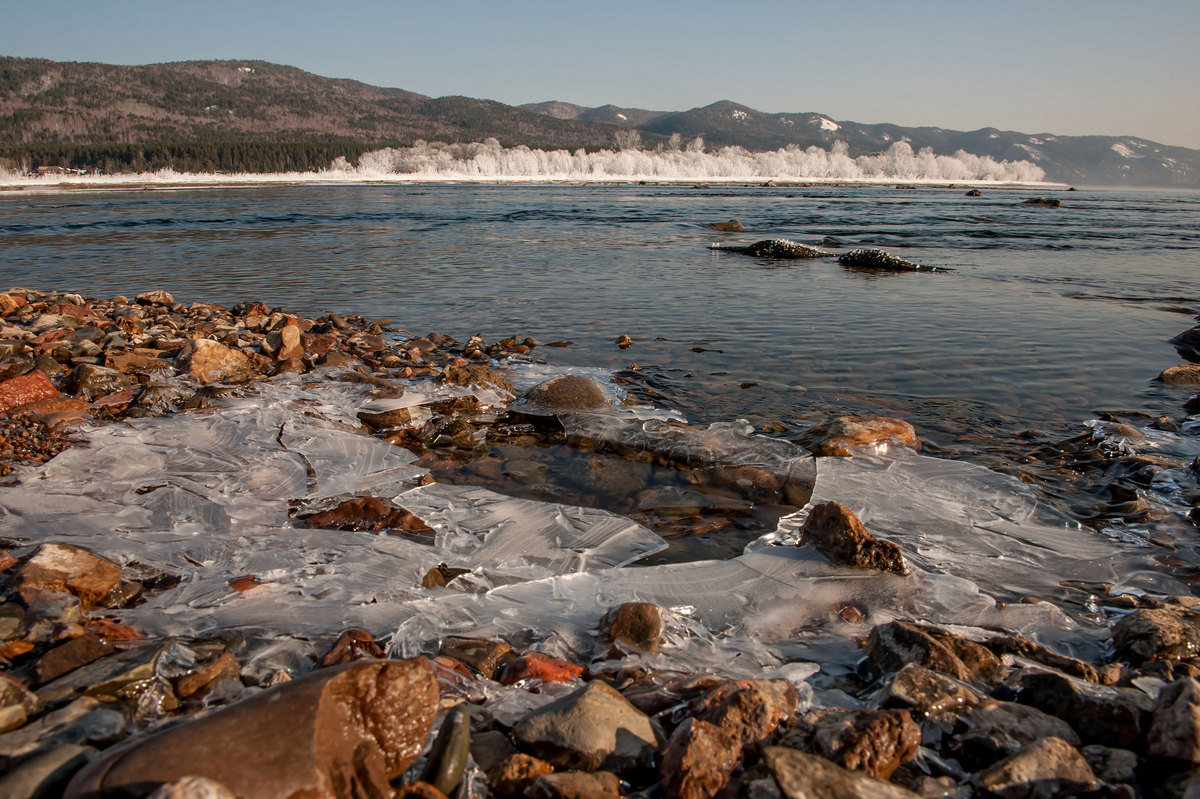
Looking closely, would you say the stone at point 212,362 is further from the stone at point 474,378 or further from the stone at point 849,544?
the stone at point 849,544

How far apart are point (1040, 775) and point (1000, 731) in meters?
0.20

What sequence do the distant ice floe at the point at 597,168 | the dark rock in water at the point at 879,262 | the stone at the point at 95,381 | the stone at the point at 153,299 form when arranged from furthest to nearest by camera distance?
1. the distant ice floe at the point at 597,168
2. the dark rock in water at the point at 879,262
3. the stone at the point at 153,299
4. the stone at the point at 95,381

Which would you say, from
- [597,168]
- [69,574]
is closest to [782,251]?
[69,574]

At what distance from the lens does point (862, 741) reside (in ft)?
5.90

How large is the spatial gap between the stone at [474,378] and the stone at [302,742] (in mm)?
3787

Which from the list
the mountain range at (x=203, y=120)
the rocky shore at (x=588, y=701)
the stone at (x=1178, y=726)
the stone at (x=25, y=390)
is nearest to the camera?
the rocky shore at (x=588, y=701)

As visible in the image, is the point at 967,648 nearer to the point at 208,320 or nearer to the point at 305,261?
the point at 208,320

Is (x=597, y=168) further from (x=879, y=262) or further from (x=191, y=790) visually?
(x=191, y=790)

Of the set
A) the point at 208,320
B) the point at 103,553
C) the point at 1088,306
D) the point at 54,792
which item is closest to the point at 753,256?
the point at 1088,306

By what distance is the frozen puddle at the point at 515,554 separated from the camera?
266 cm

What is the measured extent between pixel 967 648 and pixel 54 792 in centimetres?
267

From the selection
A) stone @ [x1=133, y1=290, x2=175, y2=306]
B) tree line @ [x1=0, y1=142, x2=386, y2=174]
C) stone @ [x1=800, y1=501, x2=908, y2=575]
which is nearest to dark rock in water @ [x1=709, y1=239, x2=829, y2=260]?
stone @ [x1=133, y1=290, x2=175, y2=306]

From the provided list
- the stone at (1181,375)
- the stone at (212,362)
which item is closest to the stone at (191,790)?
the stone at (212,362)

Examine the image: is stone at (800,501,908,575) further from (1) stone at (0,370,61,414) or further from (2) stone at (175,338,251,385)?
(1) stone at (0,370,61,414)
